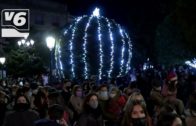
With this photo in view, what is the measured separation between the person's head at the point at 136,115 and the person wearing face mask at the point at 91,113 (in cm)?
311

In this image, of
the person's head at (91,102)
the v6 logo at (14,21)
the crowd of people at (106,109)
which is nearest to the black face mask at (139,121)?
the crowd of people at (106,109)

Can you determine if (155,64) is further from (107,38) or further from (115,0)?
(107,38)

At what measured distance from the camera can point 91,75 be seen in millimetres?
28406

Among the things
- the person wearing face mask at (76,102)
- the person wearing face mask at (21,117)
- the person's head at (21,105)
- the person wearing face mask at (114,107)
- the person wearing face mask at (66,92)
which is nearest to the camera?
the person wearing face mask at (21,117)

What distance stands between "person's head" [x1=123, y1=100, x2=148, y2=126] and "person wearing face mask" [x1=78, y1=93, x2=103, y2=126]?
3.11 meters

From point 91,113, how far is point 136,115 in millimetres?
3537

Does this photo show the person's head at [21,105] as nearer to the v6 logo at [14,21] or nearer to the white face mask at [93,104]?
the white face mask at [93,104]

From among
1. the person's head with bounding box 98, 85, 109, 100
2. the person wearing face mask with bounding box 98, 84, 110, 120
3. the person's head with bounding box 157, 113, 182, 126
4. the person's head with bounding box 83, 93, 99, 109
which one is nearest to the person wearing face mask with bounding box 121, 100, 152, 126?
the person's head with bounding box 157, 113, 182, 126

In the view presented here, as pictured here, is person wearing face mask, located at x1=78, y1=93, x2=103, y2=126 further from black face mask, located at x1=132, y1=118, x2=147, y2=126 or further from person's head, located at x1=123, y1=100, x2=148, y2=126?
black face mask, located at x1=132, y1=118, x2=147, y2=126

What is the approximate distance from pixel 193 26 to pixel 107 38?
1313 cm

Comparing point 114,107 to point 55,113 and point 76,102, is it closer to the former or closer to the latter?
point 76,102

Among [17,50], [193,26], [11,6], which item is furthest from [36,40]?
[193,26]

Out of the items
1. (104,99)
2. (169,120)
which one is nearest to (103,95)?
(104,99)

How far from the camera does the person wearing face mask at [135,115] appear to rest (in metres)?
7.42
